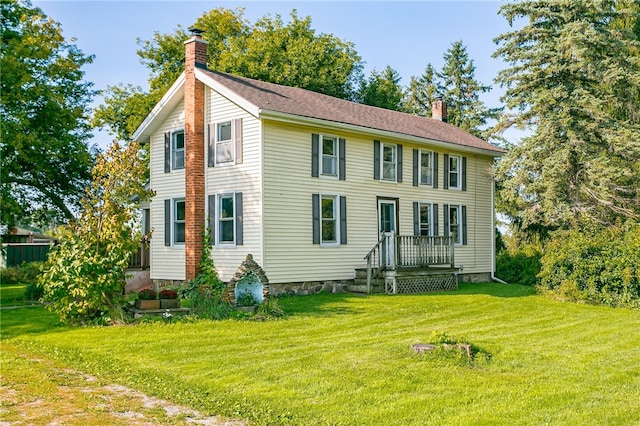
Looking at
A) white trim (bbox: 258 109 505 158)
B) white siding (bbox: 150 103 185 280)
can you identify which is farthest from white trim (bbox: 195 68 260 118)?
white siding (bbox: 150 103 185 280)

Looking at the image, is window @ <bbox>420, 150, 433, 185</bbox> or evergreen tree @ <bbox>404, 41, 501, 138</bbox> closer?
window @ <bbox>420, 150, 433, 185</bbox>

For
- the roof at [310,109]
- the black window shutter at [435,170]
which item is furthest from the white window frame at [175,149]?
the black window shutter at [435,170]

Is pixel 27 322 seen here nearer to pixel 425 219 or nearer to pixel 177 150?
pixel 177 150

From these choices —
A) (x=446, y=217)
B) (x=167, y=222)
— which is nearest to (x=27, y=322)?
(x=167, y=222)

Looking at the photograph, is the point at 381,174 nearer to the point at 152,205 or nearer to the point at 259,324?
the point at 152,205

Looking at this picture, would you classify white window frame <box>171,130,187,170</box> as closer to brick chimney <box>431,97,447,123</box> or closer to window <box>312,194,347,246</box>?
window <box>312,194,347,246</box>

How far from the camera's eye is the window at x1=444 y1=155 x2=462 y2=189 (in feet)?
76.8

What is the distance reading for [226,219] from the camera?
18.3 m

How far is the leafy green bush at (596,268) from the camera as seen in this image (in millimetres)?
16844

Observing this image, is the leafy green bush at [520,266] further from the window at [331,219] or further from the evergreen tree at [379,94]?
the evergreen tree at [379,94]

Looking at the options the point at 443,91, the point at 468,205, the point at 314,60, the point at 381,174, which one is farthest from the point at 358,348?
the point at 443,91

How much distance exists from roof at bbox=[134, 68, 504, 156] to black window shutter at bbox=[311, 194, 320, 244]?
2.37 metres

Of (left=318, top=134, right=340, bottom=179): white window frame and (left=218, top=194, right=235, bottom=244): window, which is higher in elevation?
(left=318, top=134, right=340, bottom=179): white window frame

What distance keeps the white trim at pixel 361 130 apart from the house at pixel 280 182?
4 cm
